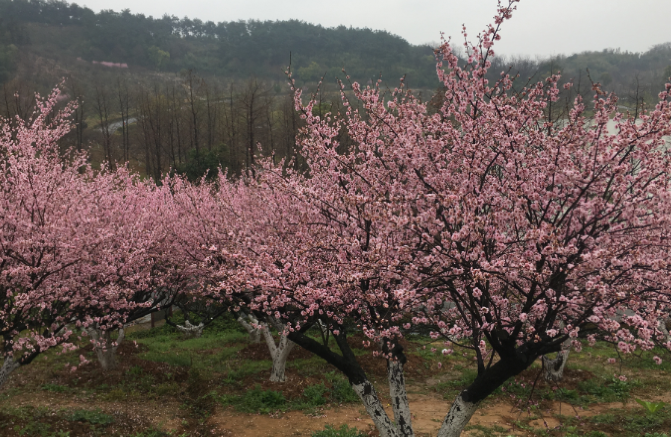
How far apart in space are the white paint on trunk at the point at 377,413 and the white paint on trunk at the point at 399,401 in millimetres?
143

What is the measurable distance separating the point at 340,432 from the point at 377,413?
257cm

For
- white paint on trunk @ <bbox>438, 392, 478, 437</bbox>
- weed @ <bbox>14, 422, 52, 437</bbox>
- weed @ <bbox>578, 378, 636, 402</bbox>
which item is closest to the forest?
weed @ <bbox>578, 378, 636, 402</bbox>

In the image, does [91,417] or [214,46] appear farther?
[214,46]

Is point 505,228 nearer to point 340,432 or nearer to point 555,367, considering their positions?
point 340,432

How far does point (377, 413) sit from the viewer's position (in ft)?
25.5

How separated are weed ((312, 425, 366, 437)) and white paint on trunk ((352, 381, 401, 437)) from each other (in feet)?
6.99

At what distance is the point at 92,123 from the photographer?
76.2 meters

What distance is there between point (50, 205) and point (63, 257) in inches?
52.0

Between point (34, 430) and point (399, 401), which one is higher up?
point (399, 401)

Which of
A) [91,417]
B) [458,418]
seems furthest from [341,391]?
[458,418]

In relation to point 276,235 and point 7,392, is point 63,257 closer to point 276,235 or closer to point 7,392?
point 276,235

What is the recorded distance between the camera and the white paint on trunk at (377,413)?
762 cm

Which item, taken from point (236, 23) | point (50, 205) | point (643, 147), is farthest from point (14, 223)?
point (236, 23)

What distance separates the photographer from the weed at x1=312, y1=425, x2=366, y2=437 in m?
9.62
